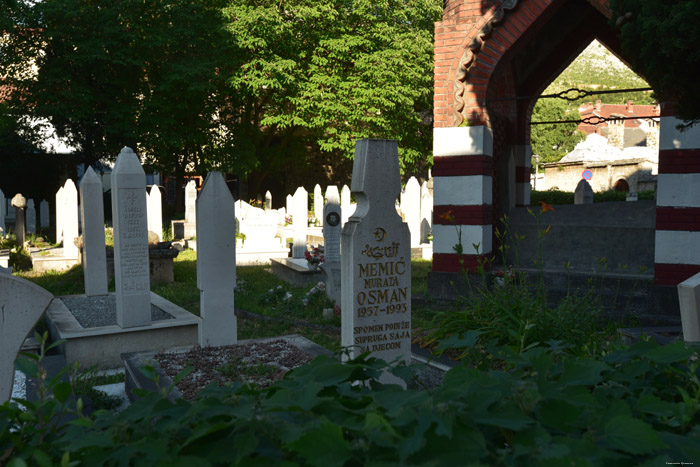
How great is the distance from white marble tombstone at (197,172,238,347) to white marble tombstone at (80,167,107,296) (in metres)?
3.86

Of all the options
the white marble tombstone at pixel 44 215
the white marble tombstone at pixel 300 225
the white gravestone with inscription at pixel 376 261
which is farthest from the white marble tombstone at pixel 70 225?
the white gravestone with inscription at pixel 376 261

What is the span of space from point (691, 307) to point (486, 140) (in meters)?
5.38

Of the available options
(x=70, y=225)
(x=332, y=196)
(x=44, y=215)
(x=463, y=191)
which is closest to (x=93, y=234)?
(x=332, y=196)

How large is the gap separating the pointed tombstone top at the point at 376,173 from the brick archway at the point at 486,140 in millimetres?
3354

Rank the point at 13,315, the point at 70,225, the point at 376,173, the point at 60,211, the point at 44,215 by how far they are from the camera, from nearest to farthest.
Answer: the point at 13,315 < the point at 376,173 < the point at 70,225 < the point at 60,211 < the point at 44,215

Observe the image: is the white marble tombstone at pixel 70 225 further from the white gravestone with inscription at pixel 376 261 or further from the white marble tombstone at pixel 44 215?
the white gravestone with inscription at pixel 376 261

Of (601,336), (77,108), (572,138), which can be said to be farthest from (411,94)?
(572,138)

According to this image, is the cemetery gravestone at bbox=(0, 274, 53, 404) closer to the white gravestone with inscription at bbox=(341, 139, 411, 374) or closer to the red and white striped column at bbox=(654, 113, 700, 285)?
the white gravestone with inscription at bbox=(341, 139, 411, 374)

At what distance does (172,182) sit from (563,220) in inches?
1383

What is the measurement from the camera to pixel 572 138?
6569cm

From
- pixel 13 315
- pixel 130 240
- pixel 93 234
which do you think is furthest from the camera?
pixel 93 234

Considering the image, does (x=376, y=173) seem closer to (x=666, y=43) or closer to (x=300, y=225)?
(x=666, y=43)

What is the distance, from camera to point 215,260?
257 inches

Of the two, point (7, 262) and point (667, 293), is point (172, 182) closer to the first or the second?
point (7, 262)
